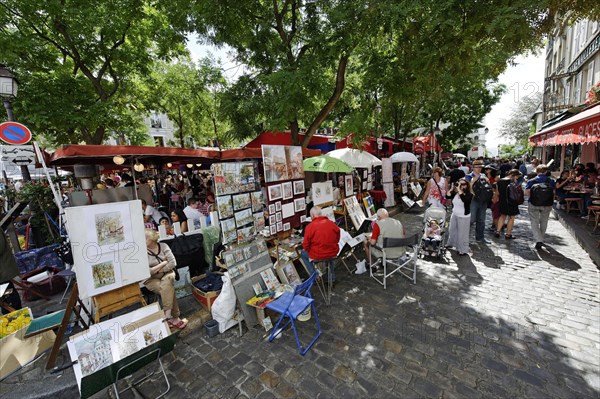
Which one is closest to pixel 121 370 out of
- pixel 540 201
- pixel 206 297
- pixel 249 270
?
Result: pixel 206 297

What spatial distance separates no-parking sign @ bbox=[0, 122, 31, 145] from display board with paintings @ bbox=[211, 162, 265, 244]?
329cm

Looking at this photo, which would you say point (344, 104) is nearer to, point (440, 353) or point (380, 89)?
point (380, 89)

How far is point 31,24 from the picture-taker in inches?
326

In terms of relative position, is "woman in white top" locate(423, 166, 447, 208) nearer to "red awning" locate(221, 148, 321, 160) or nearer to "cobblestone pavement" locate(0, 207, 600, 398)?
"cobblestone pavement" locate(0, 207, 600, 398)

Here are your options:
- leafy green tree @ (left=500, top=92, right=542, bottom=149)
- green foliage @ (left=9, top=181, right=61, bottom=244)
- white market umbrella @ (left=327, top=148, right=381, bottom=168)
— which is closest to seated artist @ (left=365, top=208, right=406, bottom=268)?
white market umbrella @ (left=327, top=148, right=381, bottom=168)

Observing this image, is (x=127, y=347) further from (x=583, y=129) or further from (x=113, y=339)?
(x=583, y=129)

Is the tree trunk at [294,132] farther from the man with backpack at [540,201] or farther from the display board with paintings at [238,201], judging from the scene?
the man with backpack at [540,201]

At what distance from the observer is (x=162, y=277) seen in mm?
Answer: 4258

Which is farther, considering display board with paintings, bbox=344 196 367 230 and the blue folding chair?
display board with paintings, bbox=344 196 367 230

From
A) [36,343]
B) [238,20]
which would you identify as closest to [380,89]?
[238,20]

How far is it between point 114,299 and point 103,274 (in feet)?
1.43

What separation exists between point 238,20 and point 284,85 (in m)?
2.65

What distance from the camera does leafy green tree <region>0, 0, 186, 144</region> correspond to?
755cm

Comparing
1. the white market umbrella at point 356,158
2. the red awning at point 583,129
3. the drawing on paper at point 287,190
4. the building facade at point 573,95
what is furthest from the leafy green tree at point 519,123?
the drawing on paper at point 287,190
